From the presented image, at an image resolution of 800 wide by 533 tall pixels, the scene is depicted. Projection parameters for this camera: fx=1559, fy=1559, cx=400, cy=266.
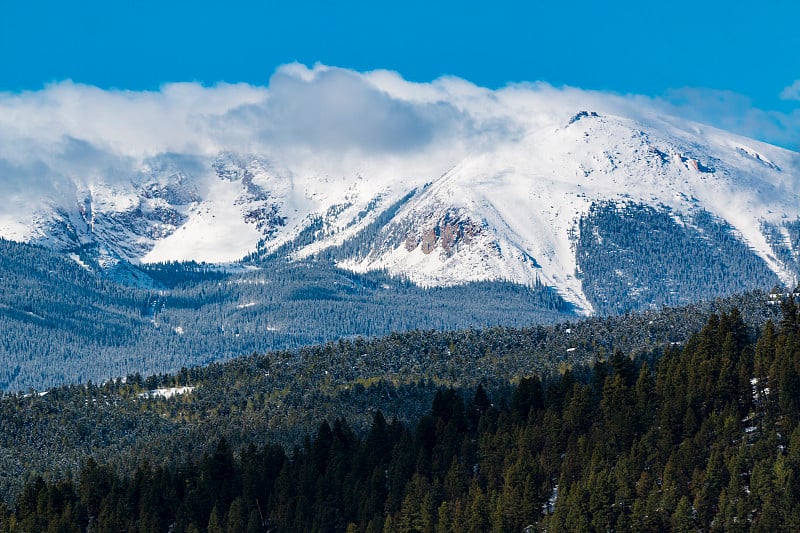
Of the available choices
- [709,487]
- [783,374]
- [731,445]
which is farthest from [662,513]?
[783,374]

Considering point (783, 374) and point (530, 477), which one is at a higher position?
point (783, 374)

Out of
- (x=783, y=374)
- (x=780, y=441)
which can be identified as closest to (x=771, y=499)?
(x=780, y=441)

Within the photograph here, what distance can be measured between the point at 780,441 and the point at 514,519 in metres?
33.5

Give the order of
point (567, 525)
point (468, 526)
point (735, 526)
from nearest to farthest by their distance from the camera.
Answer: point (735, 526) → point (567, 525) → point (468, 526)

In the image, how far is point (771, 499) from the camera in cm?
16762

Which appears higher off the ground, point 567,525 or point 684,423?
point 684,423

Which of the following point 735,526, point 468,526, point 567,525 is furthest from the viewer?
point 468,526

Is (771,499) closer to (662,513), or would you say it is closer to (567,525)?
(662,513)

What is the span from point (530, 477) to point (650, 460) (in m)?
15.2

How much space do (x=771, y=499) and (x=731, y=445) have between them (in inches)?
799

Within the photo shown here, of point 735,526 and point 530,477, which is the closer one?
point 735,526

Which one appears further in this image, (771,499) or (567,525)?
(567,525)

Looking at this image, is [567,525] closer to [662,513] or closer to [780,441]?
[662,513]

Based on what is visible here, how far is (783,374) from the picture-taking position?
195125 mm
